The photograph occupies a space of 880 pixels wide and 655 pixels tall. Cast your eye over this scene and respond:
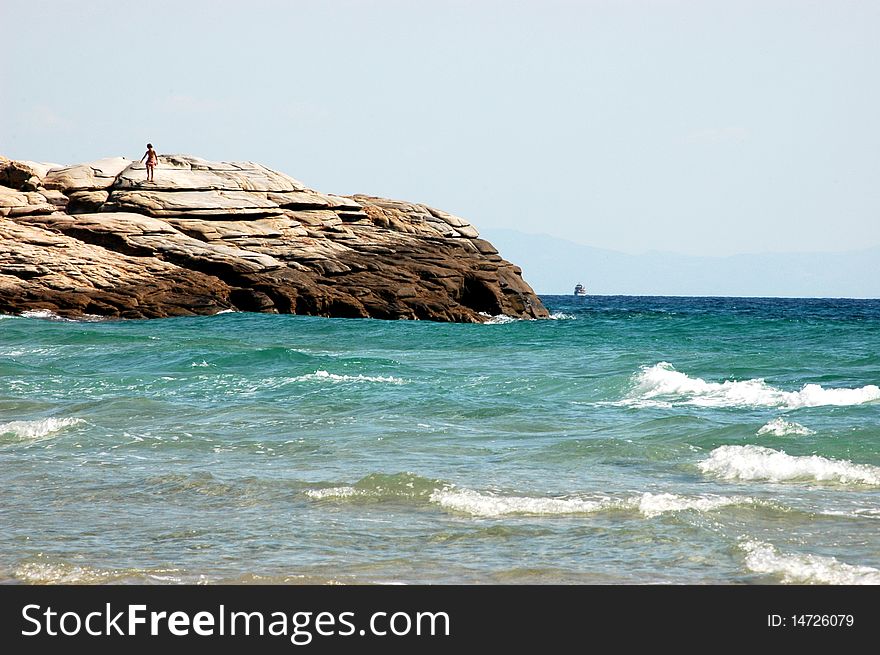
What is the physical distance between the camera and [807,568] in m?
7.65

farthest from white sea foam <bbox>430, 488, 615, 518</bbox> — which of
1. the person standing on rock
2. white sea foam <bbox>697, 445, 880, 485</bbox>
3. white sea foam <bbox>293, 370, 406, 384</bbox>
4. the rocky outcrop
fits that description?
the person standing on rock

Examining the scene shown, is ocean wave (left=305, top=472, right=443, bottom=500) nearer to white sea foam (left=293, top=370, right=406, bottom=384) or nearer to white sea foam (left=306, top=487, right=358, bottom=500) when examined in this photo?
white sea foam (left=306, top=487, right=358, bottom=500)

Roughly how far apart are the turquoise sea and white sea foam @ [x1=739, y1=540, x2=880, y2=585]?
0.03 meters

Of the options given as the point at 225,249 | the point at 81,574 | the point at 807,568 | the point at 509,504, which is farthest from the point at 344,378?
the point at 225,249

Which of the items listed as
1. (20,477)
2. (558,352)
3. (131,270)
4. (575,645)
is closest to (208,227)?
(131,270)

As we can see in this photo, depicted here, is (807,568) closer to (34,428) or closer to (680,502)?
(680,502)

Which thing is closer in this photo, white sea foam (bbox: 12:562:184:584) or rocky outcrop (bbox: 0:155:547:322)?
white sea foam (bbox: 12:562:184:584)

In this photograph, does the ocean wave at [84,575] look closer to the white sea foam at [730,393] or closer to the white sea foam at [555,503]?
the white sea foam at [555,503]

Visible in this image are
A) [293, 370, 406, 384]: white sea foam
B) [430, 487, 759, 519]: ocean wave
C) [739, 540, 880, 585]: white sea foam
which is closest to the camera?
[739, 540, 880, 585]: white sea foam

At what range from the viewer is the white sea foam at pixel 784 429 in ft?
47.3

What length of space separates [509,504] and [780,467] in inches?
154

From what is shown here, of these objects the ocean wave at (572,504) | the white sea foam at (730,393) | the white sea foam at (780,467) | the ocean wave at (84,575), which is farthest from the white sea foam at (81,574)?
the white sea foam at (730,393)

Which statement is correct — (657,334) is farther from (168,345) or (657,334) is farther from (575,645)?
(575,645)

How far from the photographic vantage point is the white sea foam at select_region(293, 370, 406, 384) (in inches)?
857
